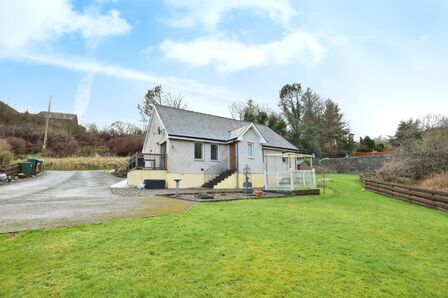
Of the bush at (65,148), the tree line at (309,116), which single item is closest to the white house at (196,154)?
the tree line at (309,116)

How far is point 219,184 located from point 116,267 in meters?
16.3

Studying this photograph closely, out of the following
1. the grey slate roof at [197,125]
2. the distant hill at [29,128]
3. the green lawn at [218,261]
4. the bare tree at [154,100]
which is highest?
the bare tree at [154,100]

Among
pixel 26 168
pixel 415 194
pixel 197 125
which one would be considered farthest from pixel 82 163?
pixel 415 194

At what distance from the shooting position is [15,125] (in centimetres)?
3894

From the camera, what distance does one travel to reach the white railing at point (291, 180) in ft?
55.1

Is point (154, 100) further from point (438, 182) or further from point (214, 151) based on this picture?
point (438, 182)

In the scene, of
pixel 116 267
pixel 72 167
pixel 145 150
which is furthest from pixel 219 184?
pixel 72 167

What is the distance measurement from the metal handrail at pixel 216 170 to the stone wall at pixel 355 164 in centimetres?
2123

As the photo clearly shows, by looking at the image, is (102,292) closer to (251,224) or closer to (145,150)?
(251,224)

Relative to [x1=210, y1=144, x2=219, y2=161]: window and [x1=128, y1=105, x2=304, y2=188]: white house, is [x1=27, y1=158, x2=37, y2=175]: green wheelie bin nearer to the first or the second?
[x1=128, y1=105, x2=304, y2=188]: white house

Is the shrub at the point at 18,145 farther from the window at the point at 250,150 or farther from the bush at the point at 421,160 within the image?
the bush at the point at 421,160

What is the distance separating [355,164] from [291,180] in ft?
79.8

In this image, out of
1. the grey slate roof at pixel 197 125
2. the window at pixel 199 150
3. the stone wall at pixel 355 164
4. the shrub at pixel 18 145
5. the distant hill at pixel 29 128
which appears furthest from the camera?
the distant hill at pixel 29 128

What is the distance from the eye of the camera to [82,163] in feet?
113
